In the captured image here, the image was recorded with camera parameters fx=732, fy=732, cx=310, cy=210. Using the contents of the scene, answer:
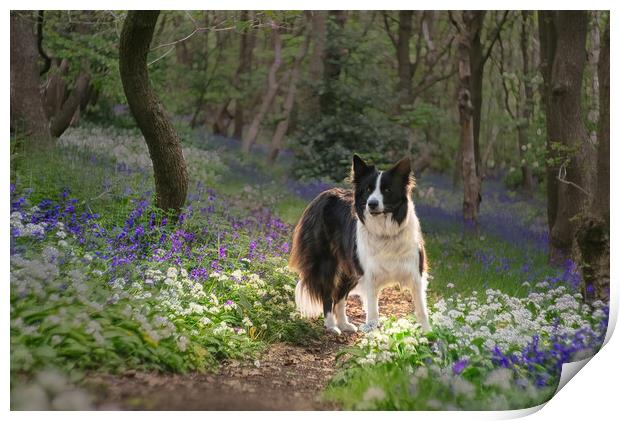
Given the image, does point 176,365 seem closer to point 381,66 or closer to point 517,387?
point 517,387

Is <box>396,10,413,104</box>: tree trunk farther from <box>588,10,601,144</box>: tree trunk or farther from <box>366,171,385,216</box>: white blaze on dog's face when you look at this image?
<box>366,171,385,216</box>: white blaze on dog's face

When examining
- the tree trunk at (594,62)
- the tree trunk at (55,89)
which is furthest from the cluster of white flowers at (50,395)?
the tree trunk at (594,62)

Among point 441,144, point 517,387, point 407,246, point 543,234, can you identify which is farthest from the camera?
Answer: point 441,144

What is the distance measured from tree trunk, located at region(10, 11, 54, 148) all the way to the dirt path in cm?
207

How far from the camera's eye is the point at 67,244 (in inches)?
182

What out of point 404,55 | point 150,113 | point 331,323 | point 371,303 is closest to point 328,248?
point 331,323

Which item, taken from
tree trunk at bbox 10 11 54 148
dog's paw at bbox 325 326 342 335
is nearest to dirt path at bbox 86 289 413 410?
dog's paw at bbox 325 326 342 335

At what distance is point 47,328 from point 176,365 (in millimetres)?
740

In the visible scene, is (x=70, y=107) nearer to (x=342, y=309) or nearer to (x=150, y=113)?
(x=150, y=113)

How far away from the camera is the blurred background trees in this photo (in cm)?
558

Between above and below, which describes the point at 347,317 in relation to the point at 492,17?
below

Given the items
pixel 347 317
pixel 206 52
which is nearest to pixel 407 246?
pixel 347 317

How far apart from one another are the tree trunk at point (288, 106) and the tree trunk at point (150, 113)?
117cm

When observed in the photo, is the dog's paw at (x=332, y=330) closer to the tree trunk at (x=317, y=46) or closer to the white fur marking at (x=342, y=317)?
the white fur marking at (x=342, y=317)
